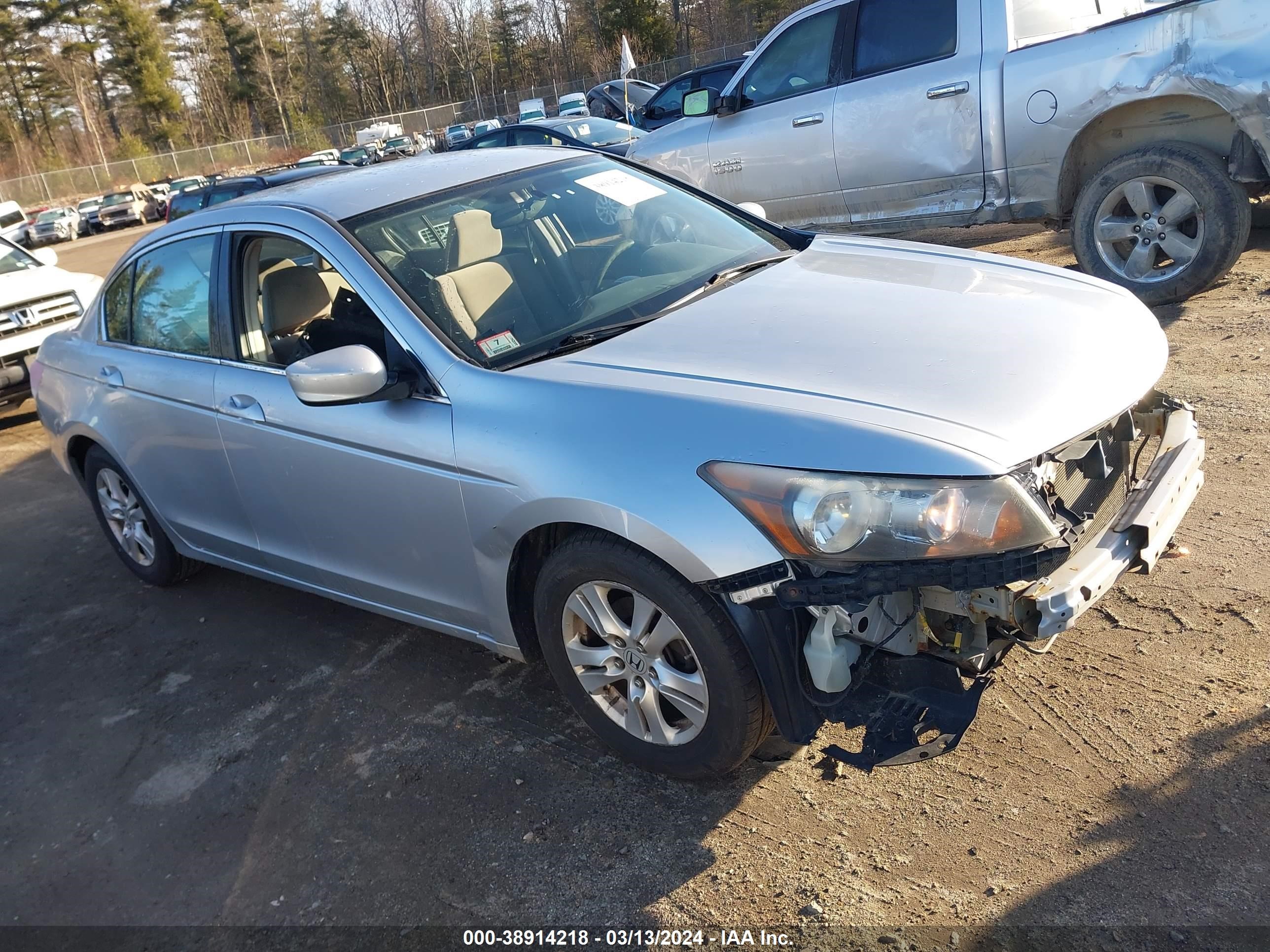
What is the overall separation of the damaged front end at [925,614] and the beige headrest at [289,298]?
216 centimetres

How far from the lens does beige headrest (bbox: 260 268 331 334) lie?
3875 mm

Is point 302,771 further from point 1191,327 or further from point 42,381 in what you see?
point 1191,327

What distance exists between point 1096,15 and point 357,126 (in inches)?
2453

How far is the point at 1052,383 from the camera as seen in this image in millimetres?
2609

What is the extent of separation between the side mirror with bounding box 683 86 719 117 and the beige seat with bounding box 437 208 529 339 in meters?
4.53

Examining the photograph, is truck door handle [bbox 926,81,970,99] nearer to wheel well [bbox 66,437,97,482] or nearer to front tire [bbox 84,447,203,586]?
front tire [bbox 84,447,203,586]

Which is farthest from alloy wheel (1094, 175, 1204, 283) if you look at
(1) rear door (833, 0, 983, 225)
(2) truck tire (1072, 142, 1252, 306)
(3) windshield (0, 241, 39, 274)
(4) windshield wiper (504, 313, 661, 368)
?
(3) windshield (0, 241, 39, 274)

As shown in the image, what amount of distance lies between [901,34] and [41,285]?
24.5ft

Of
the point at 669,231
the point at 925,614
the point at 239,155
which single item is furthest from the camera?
the point at 239,155

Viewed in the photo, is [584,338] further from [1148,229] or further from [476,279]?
[1148,229]

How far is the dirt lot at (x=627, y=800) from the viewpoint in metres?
2.45

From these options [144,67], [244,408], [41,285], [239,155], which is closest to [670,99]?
[41,285]

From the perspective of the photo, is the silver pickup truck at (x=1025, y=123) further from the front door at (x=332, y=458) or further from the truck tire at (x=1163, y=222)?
the front door at (x=332, y=458)

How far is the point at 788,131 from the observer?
25.1 feet
